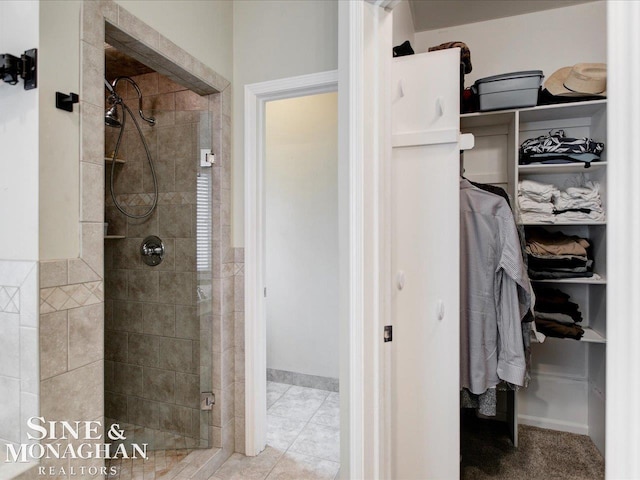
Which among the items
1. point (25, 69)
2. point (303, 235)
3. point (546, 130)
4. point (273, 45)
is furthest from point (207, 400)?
point (546, 130)

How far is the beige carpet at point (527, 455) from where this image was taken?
77.2 inches

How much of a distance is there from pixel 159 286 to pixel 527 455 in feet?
7.90

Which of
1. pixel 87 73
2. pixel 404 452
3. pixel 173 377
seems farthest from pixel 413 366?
pixel 87 73

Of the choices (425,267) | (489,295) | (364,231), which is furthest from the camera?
(489,295)

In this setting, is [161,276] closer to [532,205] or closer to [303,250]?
[303,250]

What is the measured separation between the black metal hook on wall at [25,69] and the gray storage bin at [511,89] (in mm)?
2195

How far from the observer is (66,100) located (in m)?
1.23

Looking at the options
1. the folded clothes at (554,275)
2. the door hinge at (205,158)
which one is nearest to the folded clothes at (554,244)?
the folded clothes at (554,275)

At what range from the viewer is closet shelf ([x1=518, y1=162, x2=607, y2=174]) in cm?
210

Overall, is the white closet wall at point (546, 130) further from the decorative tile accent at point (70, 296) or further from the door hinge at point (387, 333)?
the decorative tile accent at point (70, 296)

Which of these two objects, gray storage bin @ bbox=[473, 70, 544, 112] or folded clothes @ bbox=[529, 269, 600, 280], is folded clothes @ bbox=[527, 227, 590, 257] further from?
gray storage bin @ bbox=[473, 70, 544, 112]

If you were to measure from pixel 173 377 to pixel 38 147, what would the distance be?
142cm

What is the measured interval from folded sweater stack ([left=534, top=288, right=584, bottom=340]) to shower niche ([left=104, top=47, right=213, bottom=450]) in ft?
6.56

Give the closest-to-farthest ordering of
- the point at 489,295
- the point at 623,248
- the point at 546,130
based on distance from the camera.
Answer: the point at 623,248, the point at 489,295, the point at 546,130
